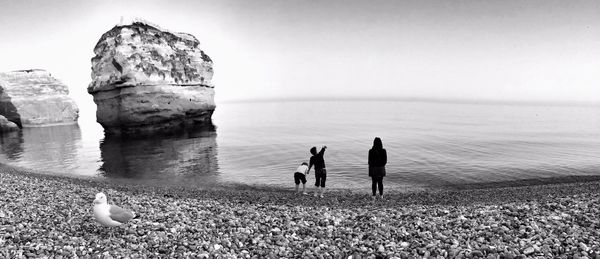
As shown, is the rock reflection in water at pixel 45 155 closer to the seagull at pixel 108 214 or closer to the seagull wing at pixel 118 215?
the seagull at pixel 108 214

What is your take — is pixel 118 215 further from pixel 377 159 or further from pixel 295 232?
pixel 377 159

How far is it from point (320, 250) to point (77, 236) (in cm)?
555

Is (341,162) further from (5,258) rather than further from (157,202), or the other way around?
(5,258)

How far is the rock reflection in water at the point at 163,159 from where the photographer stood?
68.7ft

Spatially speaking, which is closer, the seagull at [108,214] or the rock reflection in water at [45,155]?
the seagull at [108,214]

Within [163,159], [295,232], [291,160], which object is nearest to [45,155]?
[163,159]

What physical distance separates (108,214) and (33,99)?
3020 inches

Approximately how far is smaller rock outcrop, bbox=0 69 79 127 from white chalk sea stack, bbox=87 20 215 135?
3142 cm

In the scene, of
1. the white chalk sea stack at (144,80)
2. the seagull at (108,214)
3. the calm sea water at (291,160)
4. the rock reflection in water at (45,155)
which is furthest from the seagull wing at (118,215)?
the white chalk sea stack at (144,80)

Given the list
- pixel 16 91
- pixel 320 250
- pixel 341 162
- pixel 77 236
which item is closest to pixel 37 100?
pixel 16 91

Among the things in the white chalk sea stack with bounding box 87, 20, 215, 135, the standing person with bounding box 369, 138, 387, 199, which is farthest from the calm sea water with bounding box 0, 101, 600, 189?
the white chalk sea stack with bounding box 87, 20, 215, 135

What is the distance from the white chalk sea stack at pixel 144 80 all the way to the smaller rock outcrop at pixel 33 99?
103ft

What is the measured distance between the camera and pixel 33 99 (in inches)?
2594

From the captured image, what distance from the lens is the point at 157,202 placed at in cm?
1135
